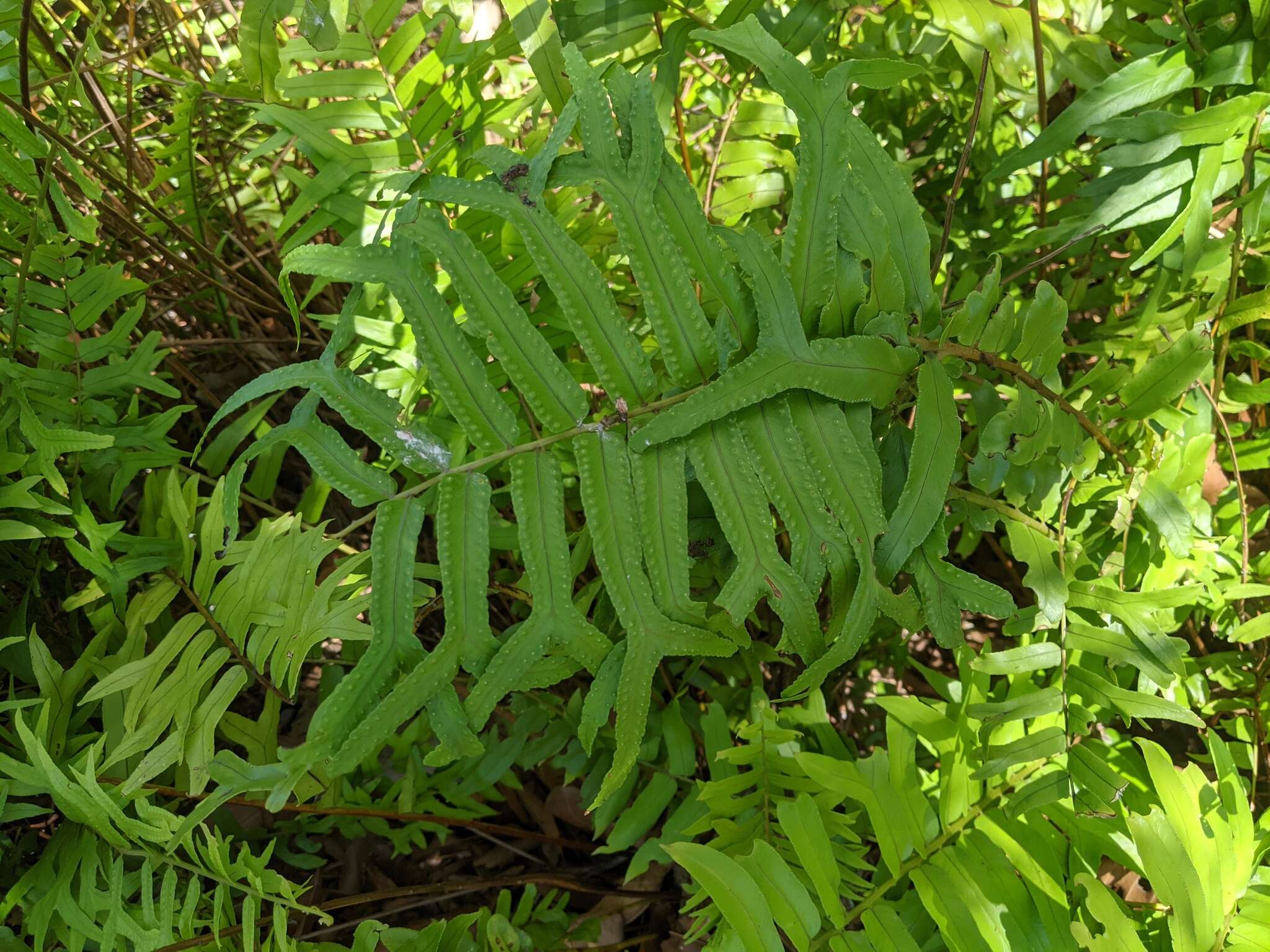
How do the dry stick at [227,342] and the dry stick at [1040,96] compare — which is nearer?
the dry stick at [1040,96]

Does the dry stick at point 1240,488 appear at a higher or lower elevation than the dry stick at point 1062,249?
lower

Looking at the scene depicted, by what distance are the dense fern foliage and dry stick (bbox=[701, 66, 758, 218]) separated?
0.06 ft

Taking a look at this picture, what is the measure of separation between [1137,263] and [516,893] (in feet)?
4.69

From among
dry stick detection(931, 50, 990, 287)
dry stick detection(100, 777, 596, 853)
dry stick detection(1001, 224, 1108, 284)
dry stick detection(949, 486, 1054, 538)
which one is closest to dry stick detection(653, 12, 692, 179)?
dry stick detection(931, 50, 990, 287)

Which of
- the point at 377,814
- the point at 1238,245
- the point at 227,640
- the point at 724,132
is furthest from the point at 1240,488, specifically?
the point at 227,640

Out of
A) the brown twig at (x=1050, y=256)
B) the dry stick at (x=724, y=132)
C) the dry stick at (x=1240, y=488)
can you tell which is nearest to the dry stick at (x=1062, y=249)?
the brown twig at (x=1050, y=256)

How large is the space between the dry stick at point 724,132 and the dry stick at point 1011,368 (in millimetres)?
547

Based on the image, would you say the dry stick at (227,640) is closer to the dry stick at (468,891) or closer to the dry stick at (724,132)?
the dry stick at (468,891)

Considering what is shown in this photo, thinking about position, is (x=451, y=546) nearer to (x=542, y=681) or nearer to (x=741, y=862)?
(x=542, y=681)

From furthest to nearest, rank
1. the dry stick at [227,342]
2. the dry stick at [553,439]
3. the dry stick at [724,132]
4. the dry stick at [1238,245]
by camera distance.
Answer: the dry stick at [227,342] < the dry stick at [724,132] < the dry stick at [1238,245] < the dry stick at [553,439]

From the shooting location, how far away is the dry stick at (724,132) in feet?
4.31

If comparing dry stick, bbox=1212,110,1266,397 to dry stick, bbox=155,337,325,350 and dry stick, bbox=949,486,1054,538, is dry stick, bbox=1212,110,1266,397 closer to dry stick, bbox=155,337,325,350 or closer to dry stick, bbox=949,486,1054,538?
dry stick, bbox=949,486,1054,538

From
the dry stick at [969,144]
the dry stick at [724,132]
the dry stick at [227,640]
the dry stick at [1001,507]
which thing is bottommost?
the dry stick at [1001,507]

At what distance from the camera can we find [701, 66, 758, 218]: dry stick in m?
1.31
